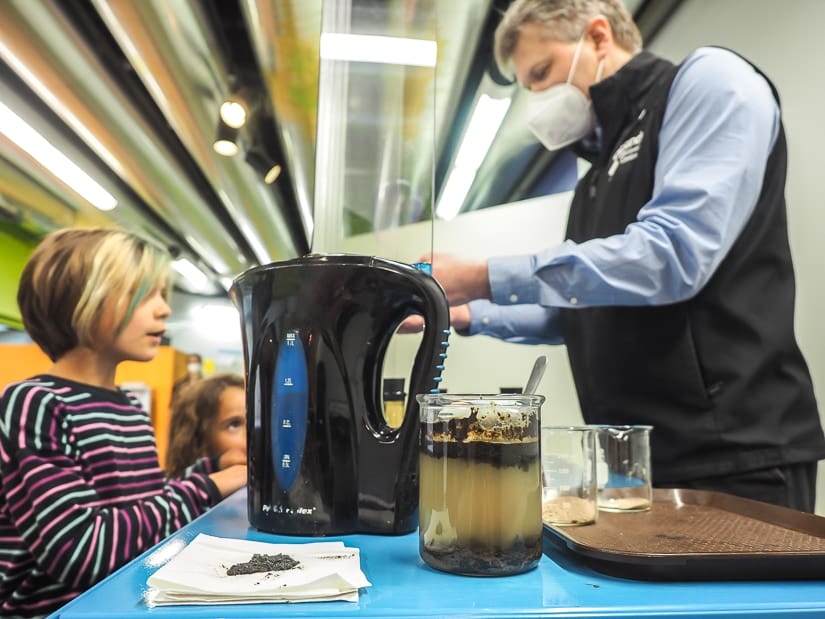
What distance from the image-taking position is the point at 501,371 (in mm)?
1959

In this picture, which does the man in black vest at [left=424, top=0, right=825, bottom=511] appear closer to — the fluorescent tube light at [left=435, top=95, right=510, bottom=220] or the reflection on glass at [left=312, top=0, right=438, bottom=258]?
the reflection on glass at [left=312, top=0, right=438, bottom=258]

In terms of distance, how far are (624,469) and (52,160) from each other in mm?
4039

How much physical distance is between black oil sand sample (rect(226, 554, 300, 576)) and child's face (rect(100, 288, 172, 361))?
91 centimetres

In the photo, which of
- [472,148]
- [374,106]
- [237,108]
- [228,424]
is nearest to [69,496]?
[374,106]

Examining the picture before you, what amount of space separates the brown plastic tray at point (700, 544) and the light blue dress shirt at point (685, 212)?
0.33 meters

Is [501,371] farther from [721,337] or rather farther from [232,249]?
[232,249]

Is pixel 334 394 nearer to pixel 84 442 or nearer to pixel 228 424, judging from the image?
pixel 84 442

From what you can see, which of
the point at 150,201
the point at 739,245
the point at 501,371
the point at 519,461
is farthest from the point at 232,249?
the point at 519,461

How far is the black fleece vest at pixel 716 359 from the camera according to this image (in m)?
1.01

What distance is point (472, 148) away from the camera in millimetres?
2768

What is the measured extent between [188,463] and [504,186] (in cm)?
157

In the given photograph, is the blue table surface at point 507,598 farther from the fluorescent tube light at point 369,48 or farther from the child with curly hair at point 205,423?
the child with curly hair at point 205,423

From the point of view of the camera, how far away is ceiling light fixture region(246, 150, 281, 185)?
385 centimetres

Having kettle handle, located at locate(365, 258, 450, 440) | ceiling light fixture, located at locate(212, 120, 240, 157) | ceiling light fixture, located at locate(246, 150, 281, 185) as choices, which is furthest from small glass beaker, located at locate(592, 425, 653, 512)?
ceiling light fixture, located at locate(246, 150, 281, 185)
